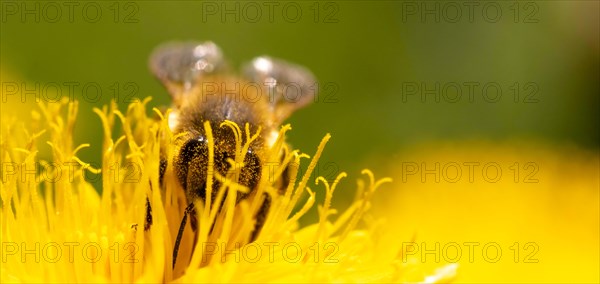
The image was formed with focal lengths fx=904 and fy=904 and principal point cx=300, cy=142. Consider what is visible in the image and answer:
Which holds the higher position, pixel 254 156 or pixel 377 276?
pixel 254 156

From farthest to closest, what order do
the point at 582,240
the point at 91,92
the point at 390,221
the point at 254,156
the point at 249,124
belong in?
the point at 91,92
the point at 390,221
the point at 582,240
the point at 249,124
the point at 254,156

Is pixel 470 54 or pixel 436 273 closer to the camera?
pixel 436 273

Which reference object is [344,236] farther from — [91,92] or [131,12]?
[131,12]

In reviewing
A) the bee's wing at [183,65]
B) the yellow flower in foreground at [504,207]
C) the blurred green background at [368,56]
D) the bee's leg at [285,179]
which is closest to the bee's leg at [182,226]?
the bee's leg at [285,179]

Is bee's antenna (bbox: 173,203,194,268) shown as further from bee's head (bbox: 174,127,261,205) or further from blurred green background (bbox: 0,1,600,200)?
blurred green background (bbox: 0,1,600,200)

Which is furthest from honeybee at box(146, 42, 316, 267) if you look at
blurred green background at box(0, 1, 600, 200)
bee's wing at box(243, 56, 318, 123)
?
blurred green background at box(0, 1, 600, 200)

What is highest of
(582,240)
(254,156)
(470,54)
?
(470,54)

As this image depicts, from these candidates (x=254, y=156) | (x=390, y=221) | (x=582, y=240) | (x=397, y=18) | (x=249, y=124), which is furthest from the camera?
(x=397, y=18)

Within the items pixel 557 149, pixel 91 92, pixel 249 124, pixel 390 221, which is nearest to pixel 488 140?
pixel 557 149
